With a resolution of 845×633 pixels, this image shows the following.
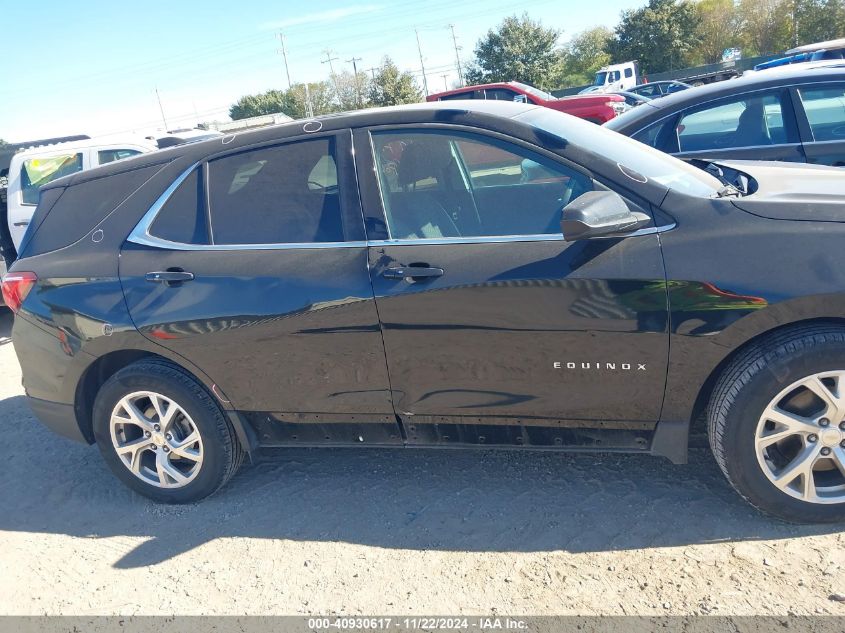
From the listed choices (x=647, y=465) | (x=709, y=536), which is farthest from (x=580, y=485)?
(x=709, y=536)

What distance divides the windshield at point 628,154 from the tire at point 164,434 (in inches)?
84.5

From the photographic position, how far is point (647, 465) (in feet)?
11.1

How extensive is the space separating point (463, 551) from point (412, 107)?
6.73 feet

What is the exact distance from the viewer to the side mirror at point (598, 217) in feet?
8.52

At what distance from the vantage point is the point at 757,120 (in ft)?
17.3

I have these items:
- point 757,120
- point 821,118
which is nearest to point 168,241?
point 757,120

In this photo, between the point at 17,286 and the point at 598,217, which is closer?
the point at 598,217

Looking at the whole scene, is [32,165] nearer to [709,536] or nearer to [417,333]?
[417,333]

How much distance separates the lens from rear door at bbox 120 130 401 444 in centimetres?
310

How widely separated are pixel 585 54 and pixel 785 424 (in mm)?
76898

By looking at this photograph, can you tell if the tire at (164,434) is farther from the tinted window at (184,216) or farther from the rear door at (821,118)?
the rear door at (821,118)

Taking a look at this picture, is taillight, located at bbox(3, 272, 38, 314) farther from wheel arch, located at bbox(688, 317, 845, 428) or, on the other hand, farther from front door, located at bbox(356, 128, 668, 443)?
wheel arch, located at bbox(688, 317, 845, 428)

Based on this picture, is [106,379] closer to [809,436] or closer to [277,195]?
[277,195]

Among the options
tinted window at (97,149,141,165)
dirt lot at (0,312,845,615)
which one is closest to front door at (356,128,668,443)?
dirt lot at (0,312,845,615)
